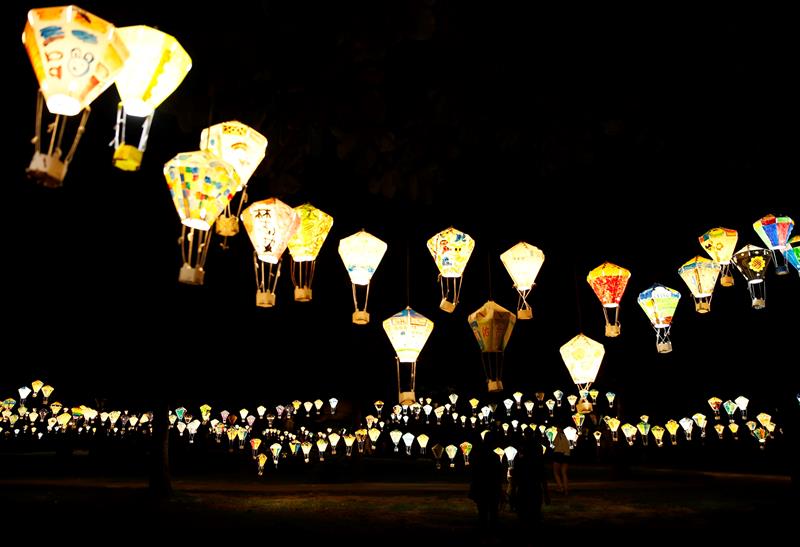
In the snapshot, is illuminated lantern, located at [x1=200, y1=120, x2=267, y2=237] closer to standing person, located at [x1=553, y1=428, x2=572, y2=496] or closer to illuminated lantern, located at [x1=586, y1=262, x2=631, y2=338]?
illuminated lantern, located at [x1=586, y1=262, x2=631, y2=338]

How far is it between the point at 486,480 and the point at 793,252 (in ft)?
16.7

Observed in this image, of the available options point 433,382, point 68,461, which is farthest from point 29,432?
point 433,382

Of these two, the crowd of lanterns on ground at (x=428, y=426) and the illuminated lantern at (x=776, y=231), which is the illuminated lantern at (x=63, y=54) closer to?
the crowd of lanterns on ground at (x=428, y=426)

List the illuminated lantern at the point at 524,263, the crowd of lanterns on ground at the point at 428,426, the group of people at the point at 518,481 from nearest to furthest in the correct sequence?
the group of people at the point at 518,481
the illuminated lantern at the point at 524,263
the crowd of lanterns on ground at the point at 428,426

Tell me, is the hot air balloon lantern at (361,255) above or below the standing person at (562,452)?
above

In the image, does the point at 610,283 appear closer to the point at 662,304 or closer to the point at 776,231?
the point at 662,304

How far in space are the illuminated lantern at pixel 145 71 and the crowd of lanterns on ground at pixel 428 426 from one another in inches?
200

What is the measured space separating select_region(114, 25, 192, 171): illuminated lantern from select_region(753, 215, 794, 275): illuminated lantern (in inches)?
289

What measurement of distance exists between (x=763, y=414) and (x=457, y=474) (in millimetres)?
13084

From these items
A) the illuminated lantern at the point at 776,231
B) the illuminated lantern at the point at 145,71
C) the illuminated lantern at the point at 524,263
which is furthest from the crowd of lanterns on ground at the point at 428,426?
the illuminated lantern at the point at 145,71

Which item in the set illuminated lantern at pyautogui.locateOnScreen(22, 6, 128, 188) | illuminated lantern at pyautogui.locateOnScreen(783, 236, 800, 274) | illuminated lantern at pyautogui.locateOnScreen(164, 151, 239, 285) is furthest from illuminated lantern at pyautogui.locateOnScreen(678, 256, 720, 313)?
illuminated lantern at pyautogui.locateOnScreen(22, 6, 128, 188)

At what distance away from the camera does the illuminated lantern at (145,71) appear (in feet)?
12.5

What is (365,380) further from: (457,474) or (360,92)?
(360,92)

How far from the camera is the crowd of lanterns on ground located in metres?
19.9
